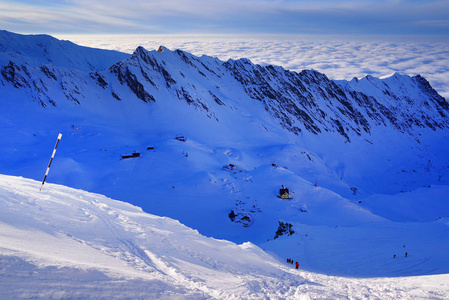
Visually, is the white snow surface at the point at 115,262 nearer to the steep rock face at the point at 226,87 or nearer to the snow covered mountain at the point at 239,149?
the snow covered mountain at the point at 239,149

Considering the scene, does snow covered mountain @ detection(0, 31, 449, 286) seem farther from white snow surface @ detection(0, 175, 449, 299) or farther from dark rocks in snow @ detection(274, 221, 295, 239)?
white snow surface @ detection(0, 175, 449, 299)

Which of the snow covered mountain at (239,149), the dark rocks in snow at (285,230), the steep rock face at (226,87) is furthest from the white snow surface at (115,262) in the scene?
the steep rock face at (226,87)

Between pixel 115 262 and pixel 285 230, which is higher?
pixel 285 230

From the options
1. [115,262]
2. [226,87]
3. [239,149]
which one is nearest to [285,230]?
[115,262]

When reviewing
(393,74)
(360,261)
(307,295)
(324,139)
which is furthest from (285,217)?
(393,74)

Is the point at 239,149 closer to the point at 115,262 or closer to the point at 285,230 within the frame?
the point at 285,230
